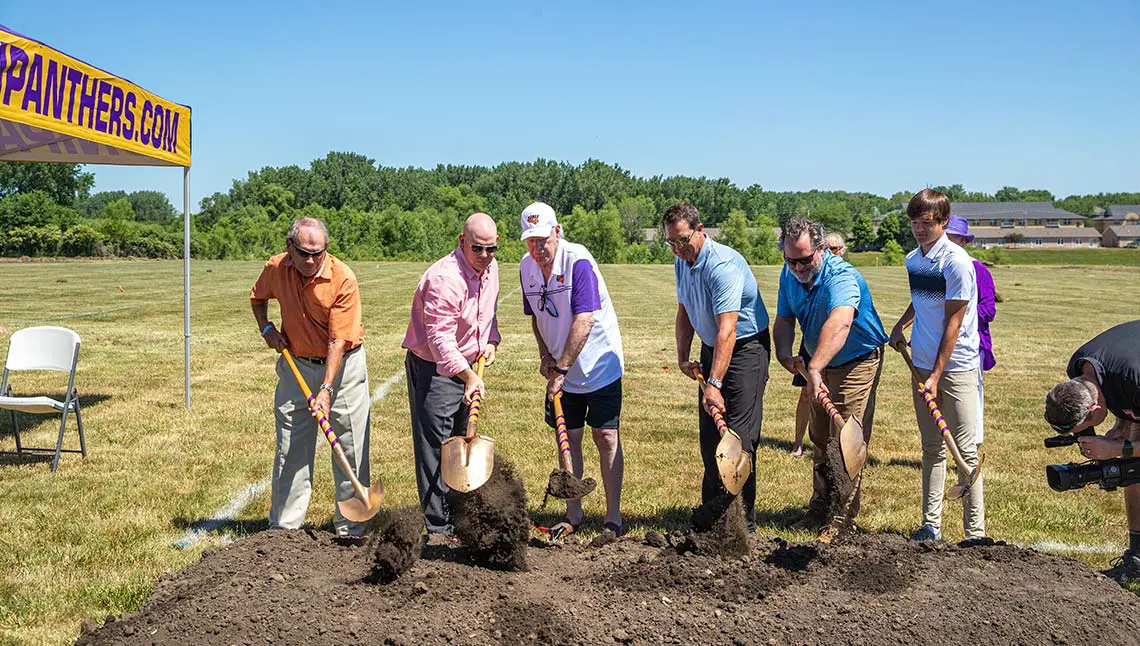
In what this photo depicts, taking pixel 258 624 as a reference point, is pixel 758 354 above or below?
above

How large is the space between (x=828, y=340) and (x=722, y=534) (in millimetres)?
1256

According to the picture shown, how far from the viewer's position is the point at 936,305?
5039mm

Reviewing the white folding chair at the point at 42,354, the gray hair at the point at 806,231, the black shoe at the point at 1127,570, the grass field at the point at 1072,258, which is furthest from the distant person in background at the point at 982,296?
the grass field at the point at 1072,258

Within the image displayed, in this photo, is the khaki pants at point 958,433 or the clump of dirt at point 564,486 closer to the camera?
the clump of dirt at point 564,486

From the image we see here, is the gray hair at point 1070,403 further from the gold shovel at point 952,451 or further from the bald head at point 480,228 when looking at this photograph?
the bald head at point 480,228

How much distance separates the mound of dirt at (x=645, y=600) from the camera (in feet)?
12.0

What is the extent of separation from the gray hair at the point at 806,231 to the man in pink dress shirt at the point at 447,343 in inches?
65.9

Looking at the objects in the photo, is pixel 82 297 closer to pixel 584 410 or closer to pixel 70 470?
pixel 70 470

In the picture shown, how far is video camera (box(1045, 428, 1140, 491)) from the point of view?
160 inches

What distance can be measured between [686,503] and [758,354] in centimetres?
164

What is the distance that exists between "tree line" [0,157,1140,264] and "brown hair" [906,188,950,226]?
51.7 m

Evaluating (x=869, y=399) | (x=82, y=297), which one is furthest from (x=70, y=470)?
(x=82, y=297)

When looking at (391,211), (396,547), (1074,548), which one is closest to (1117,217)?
(391,211)

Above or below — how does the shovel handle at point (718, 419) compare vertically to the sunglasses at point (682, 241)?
below
